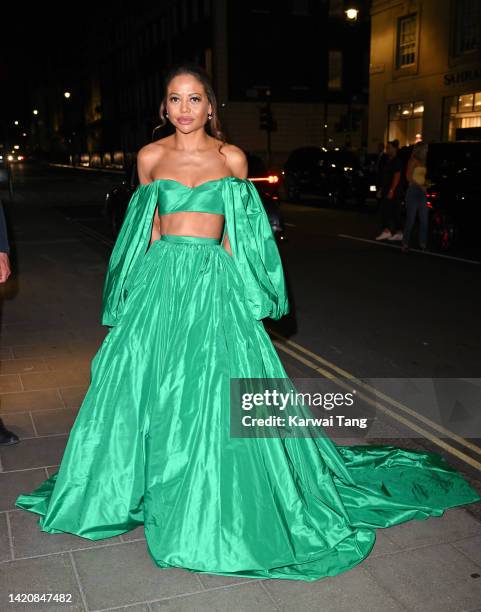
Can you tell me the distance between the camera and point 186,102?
3.10 m

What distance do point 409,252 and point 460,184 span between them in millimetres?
1775

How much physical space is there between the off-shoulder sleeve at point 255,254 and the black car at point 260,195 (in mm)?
9034

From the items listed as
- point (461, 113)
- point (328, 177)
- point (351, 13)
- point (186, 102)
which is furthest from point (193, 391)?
point (351, 13)

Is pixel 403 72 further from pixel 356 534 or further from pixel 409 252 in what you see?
pixel 356 534

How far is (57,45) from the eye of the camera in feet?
314

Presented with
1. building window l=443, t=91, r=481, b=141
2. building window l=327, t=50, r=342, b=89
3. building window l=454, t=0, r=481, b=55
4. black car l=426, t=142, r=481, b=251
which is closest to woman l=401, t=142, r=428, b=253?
black car l=426, t=142, r=481, b=251

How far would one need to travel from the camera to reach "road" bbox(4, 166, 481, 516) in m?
4.62

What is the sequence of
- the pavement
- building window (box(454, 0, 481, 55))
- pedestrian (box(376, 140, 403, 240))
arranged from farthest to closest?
building window (box(454, 0, 481, 55))
pedestrian (box(376, 140, 403, 240))
the pavement

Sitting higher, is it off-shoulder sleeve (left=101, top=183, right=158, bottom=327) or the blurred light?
the blurred light

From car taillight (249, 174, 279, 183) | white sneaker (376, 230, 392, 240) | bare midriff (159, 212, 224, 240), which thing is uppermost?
bare midriff (159, 212, 224, 240)

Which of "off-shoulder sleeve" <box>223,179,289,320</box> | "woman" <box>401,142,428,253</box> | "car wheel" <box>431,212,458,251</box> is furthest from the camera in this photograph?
"car wheel" <box>431,212,458,251</box>

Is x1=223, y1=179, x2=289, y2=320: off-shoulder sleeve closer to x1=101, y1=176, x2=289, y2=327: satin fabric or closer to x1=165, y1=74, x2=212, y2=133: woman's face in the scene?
x1=101, y1=176, x2=289, y2=327: satin fabric

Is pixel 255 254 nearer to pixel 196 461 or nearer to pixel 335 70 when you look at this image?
pixel 196 461

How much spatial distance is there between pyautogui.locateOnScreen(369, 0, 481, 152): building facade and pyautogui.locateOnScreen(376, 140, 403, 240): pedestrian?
748cm
